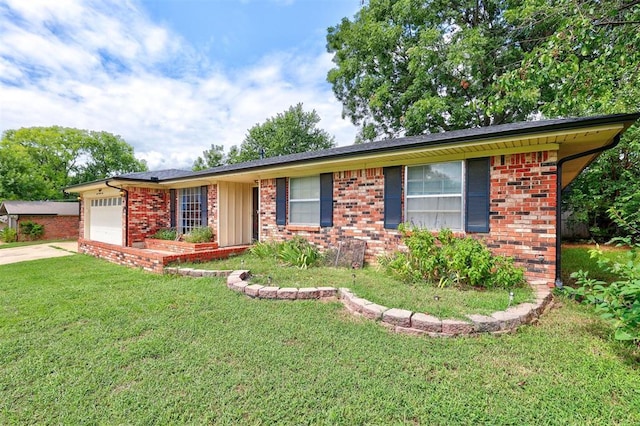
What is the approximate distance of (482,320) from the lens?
3283 mm

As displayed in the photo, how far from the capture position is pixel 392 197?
6.18 meters

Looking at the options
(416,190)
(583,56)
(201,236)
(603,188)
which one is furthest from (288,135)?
Result: (583,56)

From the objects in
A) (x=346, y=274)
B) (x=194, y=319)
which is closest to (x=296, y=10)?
(x=346, y=274)

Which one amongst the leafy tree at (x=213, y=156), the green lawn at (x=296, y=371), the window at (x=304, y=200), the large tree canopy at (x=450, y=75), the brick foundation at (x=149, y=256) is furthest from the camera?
the leafy tree at (x=213, y=156)

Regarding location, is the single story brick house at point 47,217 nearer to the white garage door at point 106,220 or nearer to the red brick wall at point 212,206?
the white garage door at point 106,220

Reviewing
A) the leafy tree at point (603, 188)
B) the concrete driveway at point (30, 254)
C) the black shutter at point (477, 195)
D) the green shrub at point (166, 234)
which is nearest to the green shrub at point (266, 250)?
the green shrub at point (166, 234)

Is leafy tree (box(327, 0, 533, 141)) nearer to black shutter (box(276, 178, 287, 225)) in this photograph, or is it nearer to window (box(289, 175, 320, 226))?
window (box(289, 175, 320, 226))

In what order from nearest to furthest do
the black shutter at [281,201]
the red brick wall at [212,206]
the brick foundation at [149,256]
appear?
the brick foundation at [149,256] < the black shutter at [281,201] < the red brick wall at [212,206]

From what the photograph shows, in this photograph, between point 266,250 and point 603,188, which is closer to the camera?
point 266,250

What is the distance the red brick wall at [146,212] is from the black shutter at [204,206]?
2.19 metres

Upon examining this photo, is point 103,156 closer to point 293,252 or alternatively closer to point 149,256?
point 149,256

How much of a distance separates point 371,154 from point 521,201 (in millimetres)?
2755

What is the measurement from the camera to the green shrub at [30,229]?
17.6 m

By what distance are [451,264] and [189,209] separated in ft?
30.3
